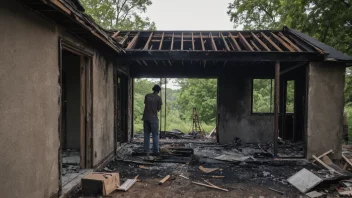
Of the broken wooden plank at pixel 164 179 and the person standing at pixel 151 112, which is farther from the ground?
the person standing at pixel 151 112

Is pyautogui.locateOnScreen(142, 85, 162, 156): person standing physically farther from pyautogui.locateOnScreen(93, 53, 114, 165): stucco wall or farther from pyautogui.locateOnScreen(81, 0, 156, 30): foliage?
pyautogui.locateOnScreen(81, 0, 156, 30): foliage

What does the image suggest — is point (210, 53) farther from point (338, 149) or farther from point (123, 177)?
point (338, 149)

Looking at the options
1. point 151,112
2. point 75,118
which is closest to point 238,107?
point 151,112

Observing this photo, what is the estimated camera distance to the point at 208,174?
630 centimetres

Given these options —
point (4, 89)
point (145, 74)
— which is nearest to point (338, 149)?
point (145, 74)

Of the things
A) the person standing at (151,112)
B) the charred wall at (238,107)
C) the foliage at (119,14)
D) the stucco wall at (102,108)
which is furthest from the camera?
the foliage at (119,14)

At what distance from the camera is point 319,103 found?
7.41m

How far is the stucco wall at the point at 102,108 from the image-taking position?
6.07 metres

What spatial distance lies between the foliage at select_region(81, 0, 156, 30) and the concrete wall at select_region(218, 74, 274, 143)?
12.8 m

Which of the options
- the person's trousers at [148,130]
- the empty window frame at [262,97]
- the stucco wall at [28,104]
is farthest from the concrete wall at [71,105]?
Result: the empty window frame at [262,97]

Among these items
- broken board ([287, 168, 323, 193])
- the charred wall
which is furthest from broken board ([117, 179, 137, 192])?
the charred wall

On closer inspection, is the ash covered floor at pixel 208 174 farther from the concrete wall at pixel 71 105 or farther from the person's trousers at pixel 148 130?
the concrete wall at pixel 71 105

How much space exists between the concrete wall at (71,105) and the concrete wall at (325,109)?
7.34 meters

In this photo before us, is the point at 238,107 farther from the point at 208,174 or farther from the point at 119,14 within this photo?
the point at 119,14
